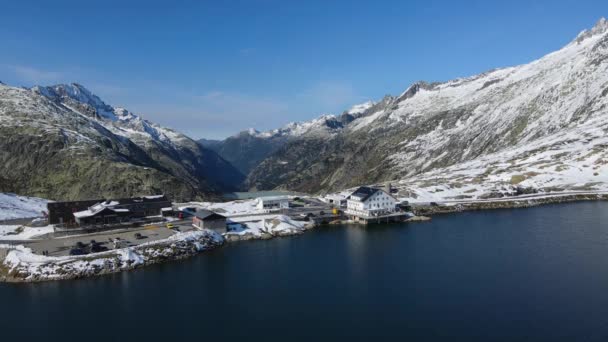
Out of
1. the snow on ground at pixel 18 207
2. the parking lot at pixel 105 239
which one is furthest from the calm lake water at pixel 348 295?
the snow on ground at pixel 18 207

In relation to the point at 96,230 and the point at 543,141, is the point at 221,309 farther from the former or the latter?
the point at 543,141

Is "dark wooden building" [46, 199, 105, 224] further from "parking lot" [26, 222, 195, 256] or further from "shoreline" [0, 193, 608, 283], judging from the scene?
"shoreline" [0, 193, 608, 283]

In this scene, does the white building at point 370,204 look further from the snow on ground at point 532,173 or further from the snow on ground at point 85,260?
the snow on ground at point 85,260

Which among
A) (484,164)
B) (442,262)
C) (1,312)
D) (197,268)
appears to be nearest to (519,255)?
(442,262)

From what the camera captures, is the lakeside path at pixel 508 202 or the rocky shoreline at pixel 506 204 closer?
the rocky shoreline at pixel 506 204

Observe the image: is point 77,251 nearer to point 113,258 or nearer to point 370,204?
point 113,258

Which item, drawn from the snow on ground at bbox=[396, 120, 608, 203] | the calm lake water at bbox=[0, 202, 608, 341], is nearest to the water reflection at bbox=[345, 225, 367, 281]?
the calm lake water at bbox=[0, 202, 608, 341]
